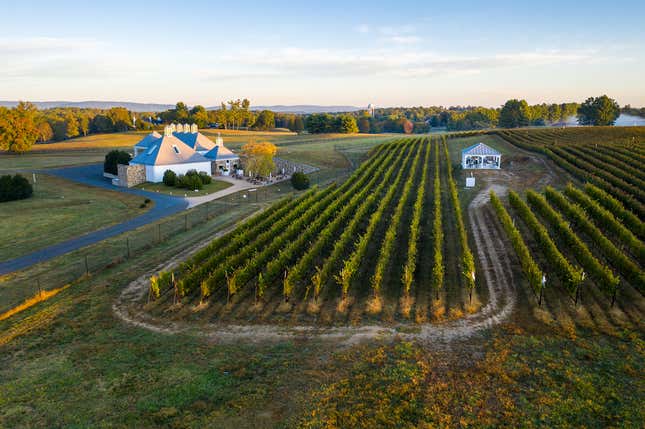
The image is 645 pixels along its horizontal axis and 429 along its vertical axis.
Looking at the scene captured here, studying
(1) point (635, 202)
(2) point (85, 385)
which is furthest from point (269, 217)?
(1) point (635, 202)

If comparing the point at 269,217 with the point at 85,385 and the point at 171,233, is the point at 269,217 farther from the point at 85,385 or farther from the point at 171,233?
the point at 85,385

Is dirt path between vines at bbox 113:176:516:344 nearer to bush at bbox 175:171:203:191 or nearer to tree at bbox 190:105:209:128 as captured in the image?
bush at bbox 175:171:203:191

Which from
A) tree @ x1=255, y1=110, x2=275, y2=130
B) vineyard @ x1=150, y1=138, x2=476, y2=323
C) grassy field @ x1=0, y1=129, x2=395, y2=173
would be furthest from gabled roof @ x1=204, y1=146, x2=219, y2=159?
tree @ x1=255, y1=110, x2=275, y2=130

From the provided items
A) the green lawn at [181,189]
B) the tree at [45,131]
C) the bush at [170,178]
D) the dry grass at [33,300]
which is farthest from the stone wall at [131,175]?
the tree at [45,131]

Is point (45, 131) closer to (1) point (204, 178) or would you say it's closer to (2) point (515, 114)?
(1) point (204, 178)

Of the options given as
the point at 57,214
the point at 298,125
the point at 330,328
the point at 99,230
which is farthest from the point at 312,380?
the point at 298,125

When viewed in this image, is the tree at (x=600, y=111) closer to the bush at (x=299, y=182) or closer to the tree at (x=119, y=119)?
the bush at (x=299, y=182)
